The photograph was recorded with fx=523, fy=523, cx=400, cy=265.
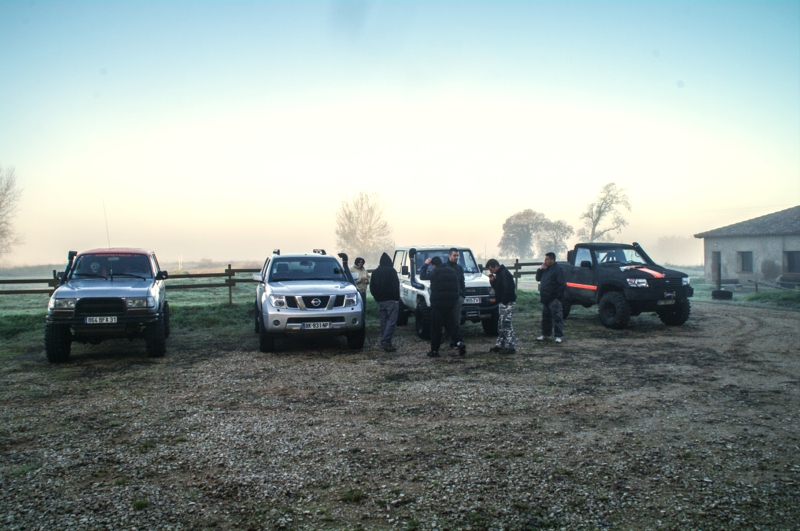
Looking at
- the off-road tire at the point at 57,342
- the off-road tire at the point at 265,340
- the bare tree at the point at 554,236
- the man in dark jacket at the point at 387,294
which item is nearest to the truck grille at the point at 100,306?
the off-road tire at the point at 57,342

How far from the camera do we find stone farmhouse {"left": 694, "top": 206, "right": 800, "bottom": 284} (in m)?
29.7

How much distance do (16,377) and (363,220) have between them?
49.5 meters

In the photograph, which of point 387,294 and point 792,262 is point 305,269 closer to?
A: point 387,294

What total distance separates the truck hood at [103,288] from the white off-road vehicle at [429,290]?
525cm

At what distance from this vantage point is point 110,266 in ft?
32.2

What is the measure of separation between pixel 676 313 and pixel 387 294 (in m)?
7.63

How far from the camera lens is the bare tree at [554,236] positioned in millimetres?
70000


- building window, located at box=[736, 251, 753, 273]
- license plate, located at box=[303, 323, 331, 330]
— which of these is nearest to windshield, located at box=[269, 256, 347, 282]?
license plate, located at box=[303, 323, 331, 330]

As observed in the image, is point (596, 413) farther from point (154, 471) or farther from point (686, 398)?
point (154, 471)

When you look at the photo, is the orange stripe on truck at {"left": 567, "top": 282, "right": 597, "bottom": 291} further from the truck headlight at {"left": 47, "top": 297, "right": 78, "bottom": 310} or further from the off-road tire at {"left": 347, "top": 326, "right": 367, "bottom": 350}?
the truck headlight at {"left": 47, "top": 297, "right": 78, "bottom": 310}

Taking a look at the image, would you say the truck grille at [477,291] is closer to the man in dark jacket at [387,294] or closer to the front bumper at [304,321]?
the man in dark jacket at [387,294]

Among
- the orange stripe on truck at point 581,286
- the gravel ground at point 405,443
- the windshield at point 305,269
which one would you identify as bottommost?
the gravel ground at point 405,443

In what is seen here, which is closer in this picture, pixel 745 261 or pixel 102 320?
pixel 102 320

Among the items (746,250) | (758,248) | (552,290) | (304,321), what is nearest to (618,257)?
(552,290)
